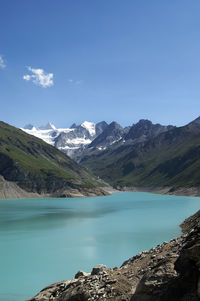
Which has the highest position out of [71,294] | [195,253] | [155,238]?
[195,253]

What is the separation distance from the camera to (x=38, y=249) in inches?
2015

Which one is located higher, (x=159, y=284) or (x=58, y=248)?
(x=159, y=284)

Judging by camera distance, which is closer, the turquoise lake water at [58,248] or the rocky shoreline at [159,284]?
A: the rocky shoreline at [159,284]

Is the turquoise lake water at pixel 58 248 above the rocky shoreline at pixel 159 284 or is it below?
below

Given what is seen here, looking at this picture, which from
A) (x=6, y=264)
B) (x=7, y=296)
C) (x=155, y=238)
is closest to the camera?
(x=7, y=296)

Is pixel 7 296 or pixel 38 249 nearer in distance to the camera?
pixel 7 296

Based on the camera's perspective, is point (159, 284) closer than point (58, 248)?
Yes

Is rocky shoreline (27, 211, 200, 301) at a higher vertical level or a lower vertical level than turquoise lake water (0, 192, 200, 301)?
higher

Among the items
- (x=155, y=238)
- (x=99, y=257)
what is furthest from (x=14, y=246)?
(x=155, y=238)

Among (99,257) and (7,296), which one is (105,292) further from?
(99,257)

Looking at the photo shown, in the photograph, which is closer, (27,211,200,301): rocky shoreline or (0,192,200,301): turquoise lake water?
(27,211,200,301): rocky shoreline

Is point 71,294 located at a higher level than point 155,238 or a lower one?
higher

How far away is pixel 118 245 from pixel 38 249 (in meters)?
14.6

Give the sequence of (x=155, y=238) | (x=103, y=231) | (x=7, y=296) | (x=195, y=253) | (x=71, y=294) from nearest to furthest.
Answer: (x=195, y=253) → (x=71, y=294) → (x=7, y=296) → (x=155, y=238) → (x=103, y=231)
